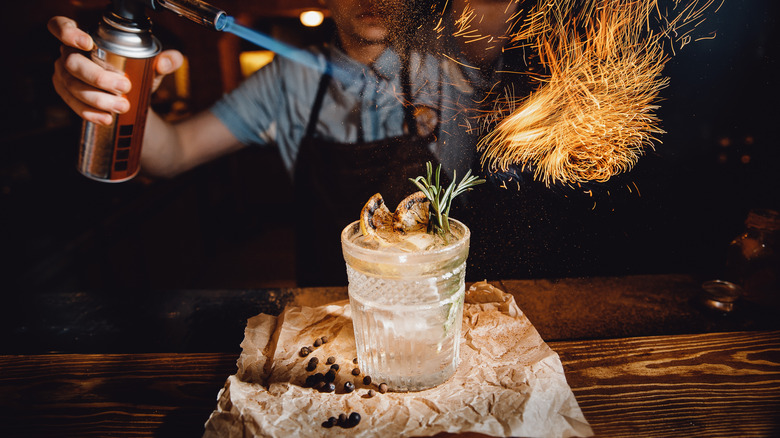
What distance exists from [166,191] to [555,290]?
1.65 metres

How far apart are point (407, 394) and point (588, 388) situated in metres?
0.48

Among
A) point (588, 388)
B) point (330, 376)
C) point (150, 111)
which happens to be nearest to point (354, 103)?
point (150, 111)

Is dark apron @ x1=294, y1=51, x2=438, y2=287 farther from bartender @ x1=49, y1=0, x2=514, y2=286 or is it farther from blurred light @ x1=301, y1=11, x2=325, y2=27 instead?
blurred light @ x1=301, y1=11, x2=325, y2=27

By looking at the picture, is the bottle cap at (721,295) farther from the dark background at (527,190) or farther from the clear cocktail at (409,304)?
the clear cocktail at (409,304)

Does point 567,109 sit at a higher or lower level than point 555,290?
higher

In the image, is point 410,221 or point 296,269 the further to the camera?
point 296,269

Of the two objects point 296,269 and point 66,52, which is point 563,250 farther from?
point 66,52

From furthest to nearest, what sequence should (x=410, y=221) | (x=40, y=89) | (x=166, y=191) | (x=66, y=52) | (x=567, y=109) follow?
(x=40, y=89), (x=166, y=191), (x=567, y=109), (x=66, y=52), (x=410, y=221)

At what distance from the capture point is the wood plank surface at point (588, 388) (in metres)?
1.03

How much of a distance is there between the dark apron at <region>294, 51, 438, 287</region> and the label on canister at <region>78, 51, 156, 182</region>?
1.84 ft

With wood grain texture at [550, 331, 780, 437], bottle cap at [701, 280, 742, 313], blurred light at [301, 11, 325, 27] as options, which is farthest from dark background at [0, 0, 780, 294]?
wood grain texture at [550, 331, 780, 437]

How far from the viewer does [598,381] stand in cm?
116

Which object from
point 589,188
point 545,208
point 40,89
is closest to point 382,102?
point 545,208

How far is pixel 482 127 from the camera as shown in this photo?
1.55m
